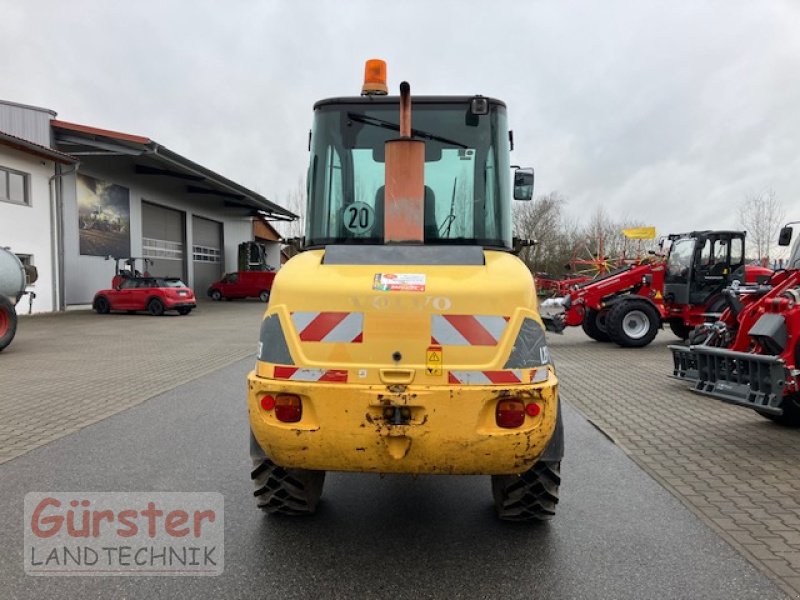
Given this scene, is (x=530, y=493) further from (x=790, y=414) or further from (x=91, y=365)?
(x=91, y=365)

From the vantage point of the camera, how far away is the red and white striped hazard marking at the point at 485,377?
2902 mm

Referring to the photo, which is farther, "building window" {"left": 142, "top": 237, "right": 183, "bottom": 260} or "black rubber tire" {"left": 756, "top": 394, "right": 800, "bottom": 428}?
"building window" {"left": 142, "top": 237, "right": 183, "bottom": 260}

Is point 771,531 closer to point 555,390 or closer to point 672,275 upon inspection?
point 555,390

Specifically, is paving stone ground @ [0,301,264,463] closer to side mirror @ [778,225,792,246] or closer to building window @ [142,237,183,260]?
side mirror @ [778,225,792,246]

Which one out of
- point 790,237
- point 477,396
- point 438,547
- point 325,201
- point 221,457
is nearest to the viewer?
point 477,396

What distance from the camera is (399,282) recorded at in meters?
3.09

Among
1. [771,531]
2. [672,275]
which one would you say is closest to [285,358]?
[771,531]

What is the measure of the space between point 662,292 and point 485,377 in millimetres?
11999

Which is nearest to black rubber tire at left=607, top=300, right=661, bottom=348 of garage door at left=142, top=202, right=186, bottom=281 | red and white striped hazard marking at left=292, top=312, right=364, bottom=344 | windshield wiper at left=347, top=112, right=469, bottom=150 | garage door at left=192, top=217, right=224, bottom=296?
windshield wiper at left=347, top=112, right=469, bottom=150

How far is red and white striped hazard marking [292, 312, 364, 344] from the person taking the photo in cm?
301

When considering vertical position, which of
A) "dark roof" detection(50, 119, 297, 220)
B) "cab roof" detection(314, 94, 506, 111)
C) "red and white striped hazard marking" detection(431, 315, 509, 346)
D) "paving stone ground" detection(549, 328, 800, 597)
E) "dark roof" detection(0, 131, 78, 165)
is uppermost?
"dark roof" detection(50, 119, 297, 220)

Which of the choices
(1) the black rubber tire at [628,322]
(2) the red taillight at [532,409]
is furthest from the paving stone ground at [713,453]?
(1) the black rubber tire at [628,322]

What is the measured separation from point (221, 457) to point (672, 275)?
11652 millimetres

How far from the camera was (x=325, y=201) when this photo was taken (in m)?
4.07
